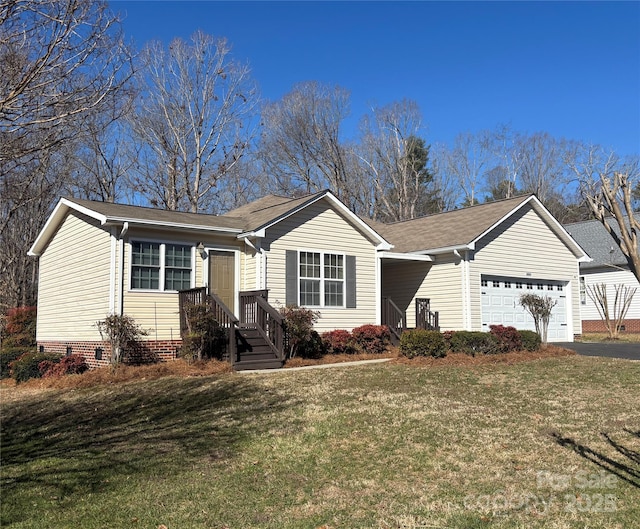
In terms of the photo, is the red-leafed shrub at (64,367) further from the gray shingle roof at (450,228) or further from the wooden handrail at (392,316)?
the gray shingle roof at (450,228)

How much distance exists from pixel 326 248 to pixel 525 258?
7.56m

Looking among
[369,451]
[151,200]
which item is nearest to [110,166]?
[151,200]

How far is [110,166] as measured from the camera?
102 ft

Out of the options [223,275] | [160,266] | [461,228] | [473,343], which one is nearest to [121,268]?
[160,266]

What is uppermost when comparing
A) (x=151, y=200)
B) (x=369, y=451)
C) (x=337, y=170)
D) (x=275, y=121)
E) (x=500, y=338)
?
(x=275, y=121)

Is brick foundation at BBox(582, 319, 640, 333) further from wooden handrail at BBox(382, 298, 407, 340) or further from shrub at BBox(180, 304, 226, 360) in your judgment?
shrub at BBox(180, 304, 226, 360)

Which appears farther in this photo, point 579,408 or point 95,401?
point 95,401

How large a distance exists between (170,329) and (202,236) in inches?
98.6

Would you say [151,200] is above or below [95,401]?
above

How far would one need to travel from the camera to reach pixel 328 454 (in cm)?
699

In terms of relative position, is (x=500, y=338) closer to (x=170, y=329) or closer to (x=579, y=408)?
(x=579, y=408)

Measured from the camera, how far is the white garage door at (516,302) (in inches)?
750

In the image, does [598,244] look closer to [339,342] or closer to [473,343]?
[473,343]

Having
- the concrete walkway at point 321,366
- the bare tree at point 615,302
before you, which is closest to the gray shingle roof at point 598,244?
the bare tree at point 615,302
